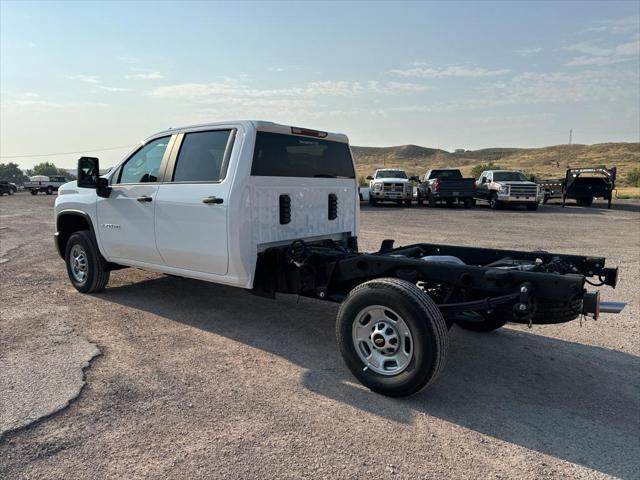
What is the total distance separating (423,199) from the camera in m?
26.8

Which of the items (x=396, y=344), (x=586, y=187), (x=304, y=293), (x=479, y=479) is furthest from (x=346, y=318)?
(x=586, y=187)

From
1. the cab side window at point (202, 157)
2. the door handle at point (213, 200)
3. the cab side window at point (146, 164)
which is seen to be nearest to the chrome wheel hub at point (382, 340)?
the door handle at point (213, 200)

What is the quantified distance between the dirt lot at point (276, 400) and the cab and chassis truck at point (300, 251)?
1.31 feet

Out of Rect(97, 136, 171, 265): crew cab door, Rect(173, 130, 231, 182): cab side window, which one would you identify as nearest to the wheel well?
Rect(97, 136, 171, 265): crew cab door

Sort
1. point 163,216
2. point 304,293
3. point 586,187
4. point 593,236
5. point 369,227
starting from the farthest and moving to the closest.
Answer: point 586,187
point 369,227
point 593,236
point 163,216
point 304,293

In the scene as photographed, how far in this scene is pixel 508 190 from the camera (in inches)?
920

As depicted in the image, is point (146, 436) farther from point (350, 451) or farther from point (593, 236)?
point (593, 236)

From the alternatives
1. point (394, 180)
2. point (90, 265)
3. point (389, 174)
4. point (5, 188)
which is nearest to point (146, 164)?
point (90, 265)

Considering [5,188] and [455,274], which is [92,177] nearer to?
[455,274]

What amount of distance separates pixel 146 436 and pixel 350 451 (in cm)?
129

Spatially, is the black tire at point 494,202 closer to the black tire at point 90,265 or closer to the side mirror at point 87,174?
the black tire at point 90,265

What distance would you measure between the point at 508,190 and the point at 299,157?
20334mm

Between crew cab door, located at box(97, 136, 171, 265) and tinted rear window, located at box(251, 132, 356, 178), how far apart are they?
129 centimetres

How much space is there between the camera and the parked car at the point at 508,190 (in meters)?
→ 23.2
